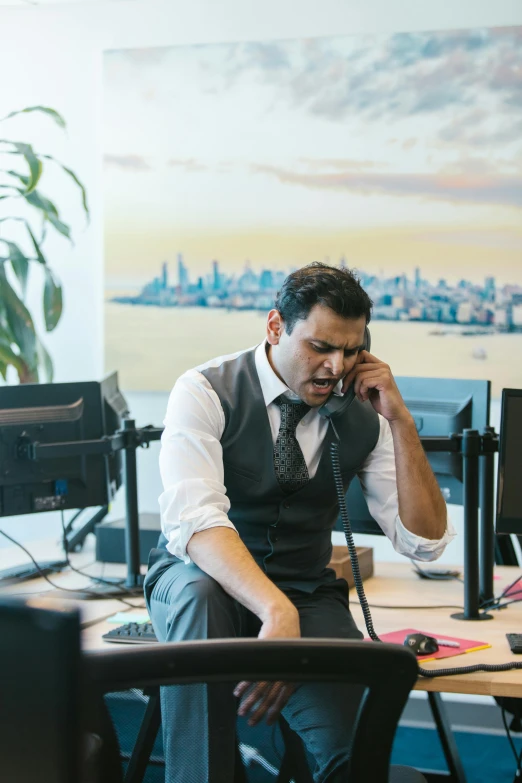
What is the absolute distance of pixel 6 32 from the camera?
372cm

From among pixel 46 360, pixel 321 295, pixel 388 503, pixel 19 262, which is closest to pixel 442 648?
pixel 388 503

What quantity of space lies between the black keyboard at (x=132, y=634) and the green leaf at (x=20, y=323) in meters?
1.75

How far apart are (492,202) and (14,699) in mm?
3003

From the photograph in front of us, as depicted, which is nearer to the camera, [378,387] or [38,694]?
[38,694]

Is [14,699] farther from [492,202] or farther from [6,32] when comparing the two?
[6,32]

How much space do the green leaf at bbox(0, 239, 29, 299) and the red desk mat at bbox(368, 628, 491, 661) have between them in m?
2.12

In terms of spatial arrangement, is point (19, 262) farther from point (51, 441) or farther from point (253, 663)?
point (253, 663)

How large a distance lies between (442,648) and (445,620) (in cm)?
A: 22

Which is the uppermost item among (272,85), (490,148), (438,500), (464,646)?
(272,85)

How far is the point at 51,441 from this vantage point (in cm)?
225

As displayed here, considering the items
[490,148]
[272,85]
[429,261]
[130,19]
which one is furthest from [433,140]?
[130,19]

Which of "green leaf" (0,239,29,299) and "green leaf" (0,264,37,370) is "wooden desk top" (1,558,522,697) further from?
"green leaf" (0,239,29,299)

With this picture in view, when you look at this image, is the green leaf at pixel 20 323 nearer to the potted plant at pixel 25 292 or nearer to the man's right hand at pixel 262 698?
the potted plant at pixel 25 292

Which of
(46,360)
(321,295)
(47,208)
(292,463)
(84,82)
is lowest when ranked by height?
(292,463)
